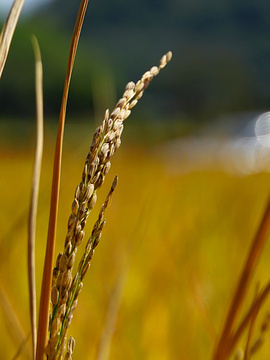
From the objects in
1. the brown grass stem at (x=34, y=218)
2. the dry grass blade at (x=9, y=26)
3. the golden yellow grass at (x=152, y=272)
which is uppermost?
the dry grass blade at (x=9, y=26)

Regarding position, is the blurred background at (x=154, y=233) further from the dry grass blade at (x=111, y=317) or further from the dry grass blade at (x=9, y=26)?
the dry grass blade at (x=9, y=26)

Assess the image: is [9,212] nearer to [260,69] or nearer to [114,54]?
[260,69]

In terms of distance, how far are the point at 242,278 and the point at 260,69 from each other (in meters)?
18.6

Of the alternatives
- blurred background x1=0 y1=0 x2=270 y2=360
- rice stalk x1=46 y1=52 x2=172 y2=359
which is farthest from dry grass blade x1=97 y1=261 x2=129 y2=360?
rice stalk x1=46 y1=52 x2=172 y2=359

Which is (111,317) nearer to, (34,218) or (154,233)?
(34,218)

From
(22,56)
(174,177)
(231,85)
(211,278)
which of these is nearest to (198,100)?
(231,85)

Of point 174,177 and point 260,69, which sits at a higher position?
point 260,69

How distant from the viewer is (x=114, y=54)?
2041 centimetres

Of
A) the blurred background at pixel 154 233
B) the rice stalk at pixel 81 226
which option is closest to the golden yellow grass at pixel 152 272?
the blurred background at pixel 154 233

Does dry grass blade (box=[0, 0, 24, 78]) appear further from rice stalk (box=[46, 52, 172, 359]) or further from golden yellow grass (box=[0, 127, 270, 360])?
golden yellow grass (box=[0, 127, 270, 360])

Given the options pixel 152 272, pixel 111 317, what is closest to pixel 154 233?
pixel 152 272

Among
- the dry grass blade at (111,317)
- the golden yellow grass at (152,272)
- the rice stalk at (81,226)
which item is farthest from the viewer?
the golden yellow grass at (152,272)

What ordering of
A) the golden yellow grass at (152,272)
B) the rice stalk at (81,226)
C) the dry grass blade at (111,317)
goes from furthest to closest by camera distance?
the golden yellow grass at (152,272) < the dry grass blade at (111,317) < the rice stalk at (81,226)

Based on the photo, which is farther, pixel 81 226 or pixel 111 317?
pixel 111 317
